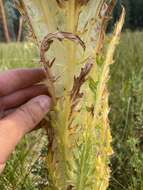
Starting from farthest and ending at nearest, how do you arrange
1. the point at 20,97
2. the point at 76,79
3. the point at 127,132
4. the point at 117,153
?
the point at 127,132
the point at 117,153
the point at 20,97
the point at 76,79

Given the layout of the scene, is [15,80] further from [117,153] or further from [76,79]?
[117,153]

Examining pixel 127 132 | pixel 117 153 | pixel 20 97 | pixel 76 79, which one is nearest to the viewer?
pixel 76 79

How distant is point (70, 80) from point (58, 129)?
0.10 m

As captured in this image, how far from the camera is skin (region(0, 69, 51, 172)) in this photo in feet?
2.94

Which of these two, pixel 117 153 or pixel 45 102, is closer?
pixel 45 102

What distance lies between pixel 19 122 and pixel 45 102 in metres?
0.07

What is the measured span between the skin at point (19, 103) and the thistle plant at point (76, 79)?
4cm

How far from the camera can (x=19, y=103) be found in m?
1.05

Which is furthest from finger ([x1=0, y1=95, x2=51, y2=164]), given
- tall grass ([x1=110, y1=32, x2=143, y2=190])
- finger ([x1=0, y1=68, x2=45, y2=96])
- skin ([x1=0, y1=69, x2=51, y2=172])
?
tall grass ([x1=110, y1=32, x2=143, y2=190])

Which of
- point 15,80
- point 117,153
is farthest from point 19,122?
point 117,153

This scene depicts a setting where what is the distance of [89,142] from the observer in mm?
899

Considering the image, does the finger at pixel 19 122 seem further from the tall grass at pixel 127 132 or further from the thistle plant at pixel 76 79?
the tall grass at pixel 127 132

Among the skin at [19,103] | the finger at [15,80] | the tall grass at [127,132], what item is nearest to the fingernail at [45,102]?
the skin at [19,103]

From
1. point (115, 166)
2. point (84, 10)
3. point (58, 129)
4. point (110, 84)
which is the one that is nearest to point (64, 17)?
point (84, 10)
